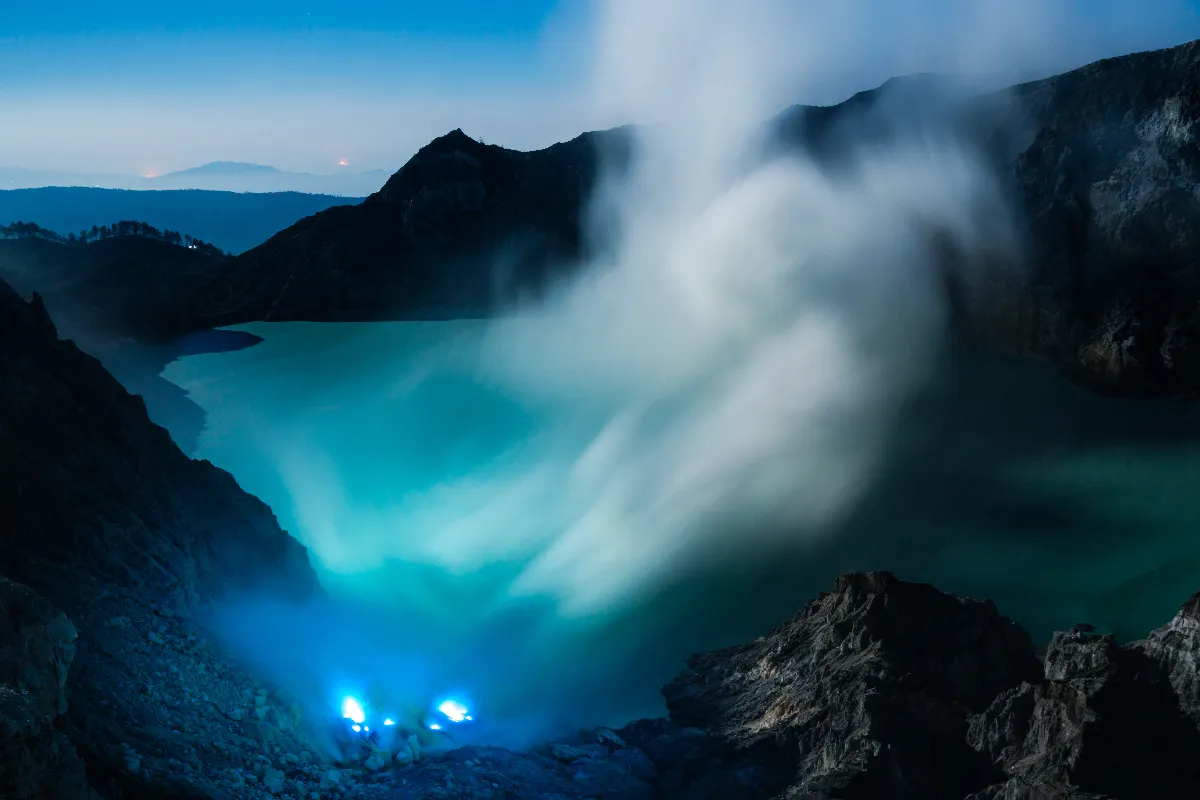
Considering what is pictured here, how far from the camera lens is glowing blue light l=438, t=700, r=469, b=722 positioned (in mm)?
14539

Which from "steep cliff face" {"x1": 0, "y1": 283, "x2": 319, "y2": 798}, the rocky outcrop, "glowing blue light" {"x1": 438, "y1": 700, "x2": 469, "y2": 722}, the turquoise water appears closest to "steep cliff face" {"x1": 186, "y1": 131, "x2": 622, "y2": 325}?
the turquoise water

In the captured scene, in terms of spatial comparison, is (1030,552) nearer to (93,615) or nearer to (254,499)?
(254,499)

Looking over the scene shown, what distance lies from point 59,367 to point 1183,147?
2726 centimetres

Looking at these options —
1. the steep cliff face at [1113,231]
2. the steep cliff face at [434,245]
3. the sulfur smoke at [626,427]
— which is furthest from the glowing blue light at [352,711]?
the steep cliff face at [434,245]

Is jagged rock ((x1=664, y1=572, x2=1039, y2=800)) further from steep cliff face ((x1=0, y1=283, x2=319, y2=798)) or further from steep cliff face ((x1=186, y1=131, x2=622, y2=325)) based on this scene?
steep cliff face ((x1=186, y1=131, x2=622, y2=325))

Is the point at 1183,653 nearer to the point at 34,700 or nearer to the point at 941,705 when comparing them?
the point at 941,705

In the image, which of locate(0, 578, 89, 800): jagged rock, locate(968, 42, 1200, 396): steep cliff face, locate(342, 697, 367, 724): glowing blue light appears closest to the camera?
locate(0, 578, 89, 800): jagged rock

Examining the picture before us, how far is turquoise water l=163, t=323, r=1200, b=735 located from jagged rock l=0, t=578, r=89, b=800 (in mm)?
6057

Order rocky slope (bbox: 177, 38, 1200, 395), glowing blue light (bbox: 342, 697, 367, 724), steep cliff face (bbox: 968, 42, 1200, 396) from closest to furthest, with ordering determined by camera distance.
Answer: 1. glowing blue light (bbox: 342, 697, 367, 724)
2. steep cliff face (bbox: 968, 42, 1200, 396)
3. rocky slope (bbox: 177, 38, 1200, 395)

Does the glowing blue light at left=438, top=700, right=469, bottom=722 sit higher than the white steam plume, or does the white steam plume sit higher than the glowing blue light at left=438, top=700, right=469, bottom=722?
the white steam plume

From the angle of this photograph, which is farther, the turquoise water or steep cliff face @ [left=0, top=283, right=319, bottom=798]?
the turquoise water

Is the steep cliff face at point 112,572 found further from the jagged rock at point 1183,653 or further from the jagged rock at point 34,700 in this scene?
the jagged rock at point 1183,653

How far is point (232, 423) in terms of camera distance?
29812 millimetres

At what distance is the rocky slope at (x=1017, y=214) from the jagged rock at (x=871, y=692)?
18.2m
